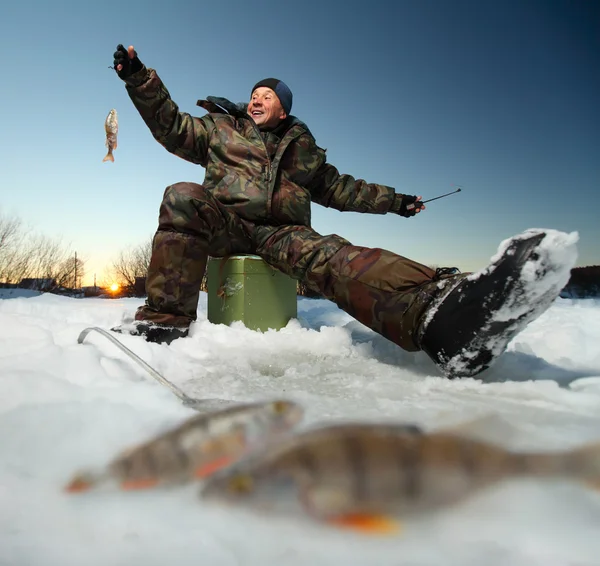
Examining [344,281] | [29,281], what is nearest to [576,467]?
[344,281]

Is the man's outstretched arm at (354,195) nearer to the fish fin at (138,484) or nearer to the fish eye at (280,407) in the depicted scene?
the fish eye at (280,407)

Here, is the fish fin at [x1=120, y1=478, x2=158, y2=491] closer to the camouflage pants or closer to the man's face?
the camouflage pants

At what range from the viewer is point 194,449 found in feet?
2.35

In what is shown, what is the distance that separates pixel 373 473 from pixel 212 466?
0.86 feet

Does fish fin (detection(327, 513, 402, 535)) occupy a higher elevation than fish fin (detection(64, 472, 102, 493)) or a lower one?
higher

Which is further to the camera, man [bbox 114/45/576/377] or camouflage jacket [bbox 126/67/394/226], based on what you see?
camouflage jacket [bbox 126/67/394/226]

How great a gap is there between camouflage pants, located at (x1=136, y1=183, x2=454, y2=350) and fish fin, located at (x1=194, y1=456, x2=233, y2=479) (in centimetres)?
80

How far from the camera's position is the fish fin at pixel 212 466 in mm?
654

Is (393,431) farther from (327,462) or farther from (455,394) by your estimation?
(455,394)

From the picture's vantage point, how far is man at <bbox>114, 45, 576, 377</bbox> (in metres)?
1.17

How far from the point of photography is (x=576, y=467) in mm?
678

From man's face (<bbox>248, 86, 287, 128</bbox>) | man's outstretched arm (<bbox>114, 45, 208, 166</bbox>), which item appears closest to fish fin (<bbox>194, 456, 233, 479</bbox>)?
man's outstretched arm (<bbox>114, 45, 208, 166</bbox>)

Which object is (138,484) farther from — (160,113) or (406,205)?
(406,205)

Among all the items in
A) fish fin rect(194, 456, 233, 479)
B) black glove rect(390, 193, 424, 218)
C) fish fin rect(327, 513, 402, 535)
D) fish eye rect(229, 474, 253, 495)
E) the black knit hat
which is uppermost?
the black knit hat
